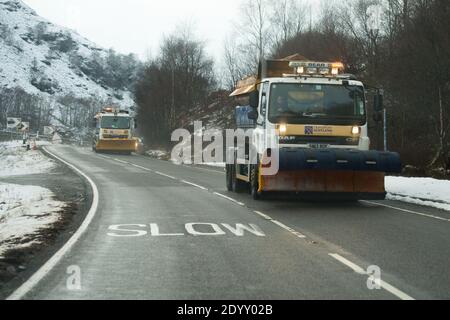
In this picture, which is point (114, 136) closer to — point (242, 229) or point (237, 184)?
point (237, 184)

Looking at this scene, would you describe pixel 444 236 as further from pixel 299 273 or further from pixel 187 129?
pixel 187 129

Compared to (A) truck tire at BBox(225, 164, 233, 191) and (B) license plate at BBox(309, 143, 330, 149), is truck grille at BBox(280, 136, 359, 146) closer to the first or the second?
(B) license plate at BBox(309, 143, 330, 149)

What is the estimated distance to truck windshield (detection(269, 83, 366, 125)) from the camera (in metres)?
15.2

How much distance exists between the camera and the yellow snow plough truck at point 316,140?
14633mm

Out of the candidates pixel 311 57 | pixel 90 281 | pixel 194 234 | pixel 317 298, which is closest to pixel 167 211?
pixel 194 234

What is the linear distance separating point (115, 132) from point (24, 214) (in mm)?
38187

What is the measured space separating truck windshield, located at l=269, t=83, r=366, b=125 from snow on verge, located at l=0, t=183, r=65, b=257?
5744mm

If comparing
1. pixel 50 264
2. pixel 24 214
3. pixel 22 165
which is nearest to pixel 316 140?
pixel 24 214

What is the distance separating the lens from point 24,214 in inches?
540

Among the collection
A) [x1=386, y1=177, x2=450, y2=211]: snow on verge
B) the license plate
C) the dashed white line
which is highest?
the license plate

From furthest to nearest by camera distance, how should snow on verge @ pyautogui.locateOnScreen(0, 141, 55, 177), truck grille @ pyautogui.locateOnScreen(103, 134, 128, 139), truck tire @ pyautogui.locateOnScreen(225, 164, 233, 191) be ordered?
truck grille @ pyautogui.locateOnScreen(103, 134, 128, 139) < snow on verge @ pyautogui.locateOnScreen(0, 141, 55, 177) < truck tire @ pyautogui.locateOnScreen(225, 164, 233, 191)

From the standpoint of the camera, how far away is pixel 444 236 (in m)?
10.7

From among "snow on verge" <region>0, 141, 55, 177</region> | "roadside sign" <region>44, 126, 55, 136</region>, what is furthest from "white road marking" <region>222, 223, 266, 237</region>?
"roadside sign" <region>44, 126, 55, 136</region>

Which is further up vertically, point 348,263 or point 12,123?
point 12,123
